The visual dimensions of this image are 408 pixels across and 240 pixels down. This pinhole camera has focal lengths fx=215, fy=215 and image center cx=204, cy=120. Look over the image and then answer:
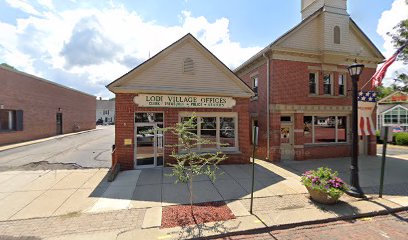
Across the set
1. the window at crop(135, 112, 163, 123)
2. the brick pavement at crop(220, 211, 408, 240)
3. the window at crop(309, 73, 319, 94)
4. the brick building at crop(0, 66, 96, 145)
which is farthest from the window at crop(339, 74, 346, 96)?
the brick building at crop(0, 66, 96, 145)

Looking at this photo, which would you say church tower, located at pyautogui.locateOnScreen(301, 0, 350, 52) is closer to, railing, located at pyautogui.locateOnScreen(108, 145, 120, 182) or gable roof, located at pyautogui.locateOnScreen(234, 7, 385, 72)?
gable roof, located at pyautogui.locateOnScreen(234, 7, 385, 72)

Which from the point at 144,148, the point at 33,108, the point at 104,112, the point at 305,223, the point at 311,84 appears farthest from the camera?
the point at 104,112

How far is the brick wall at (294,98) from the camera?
12.8 m

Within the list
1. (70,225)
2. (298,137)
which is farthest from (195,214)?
(298,137)

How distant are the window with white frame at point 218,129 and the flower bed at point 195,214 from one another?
5.45m

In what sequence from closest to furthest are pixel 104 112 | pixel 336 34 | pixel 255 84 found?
pixel 336 34 < pixel 255 84 < pixel 104 112

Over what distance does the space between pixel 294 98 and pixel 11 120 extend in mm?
24585

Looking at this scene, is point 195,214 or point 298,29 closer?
point 195,214

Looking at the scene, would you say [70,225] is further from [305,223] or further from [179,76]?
[179,76]

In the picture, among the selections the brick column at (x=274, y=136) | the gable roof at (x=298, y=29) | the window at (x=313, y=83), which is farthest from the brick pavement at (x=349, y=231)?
the gable roof at (x=298, y=29)

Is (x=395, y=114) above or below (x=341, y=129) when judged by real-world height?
above

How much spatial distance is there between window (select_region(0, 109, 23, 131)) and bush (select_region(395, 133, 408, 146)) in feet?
121

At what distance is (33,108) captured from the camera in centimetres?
2272

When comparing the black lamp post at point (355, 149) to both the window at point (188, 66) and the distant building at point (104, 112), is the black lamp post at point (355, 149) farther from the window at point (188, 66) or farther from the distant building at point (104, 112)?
the distant building at point (104, 112)
